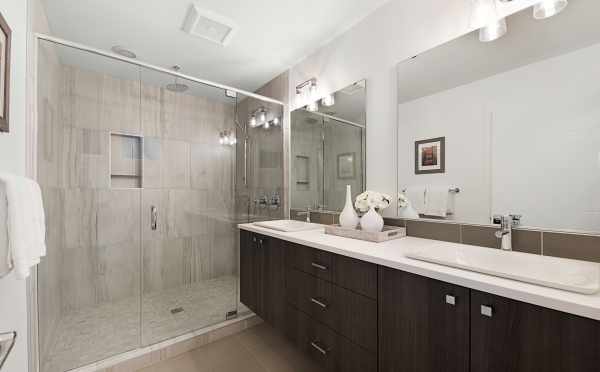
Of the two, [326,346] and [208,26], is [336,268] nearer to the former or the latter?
[326,346]

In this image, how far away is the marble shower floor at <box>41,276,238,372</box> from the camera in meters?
1.70

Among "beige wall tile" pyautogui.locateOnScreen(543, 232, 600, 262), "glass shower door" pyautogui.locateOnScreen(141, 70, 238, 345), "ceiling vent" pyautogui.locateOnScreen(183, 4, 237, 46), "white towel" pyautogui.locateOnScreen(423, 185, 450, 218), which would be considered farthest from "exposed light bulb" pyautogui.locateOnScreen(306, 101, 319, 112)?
"beige wall tile" pyautogui.locateOnScreen(543, 232, 600, 262)

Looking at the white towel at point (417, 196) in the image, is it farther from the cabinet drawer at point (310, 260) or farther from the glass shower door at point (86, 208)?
the glass shower door at point (86, 208)

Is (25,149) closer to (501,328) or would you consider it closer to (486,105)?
(501,328)

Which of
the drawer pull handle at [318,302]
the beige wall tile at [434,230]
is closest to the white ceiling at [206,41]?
the beige wall tile at [434,230]

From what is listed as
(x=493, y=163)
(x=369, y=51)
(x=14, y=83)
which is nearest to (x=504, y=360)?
(x=493, y=163)

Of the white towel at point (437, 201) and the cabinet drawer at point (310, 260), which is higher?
the white towel at point (437, 201)

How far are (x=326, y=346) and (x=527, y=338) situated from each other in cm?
90

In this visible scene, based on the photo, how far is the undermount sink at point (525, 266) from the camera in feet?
2.46

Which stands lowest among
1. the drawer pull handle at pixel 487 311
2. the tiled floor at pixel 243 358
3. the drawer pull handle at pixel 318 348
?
the tiled floor at pixel 243 358

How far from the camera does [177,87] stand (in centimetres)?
223

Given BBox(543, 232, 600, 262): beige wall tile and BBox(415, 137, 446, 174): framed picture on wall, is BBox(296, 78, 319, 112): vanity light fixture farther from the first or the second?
BBox(543, 232, 600, 262): beige wall tile

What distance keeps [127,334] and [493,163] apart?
8.92ft

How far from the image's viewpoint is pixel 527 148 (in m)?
1.15
